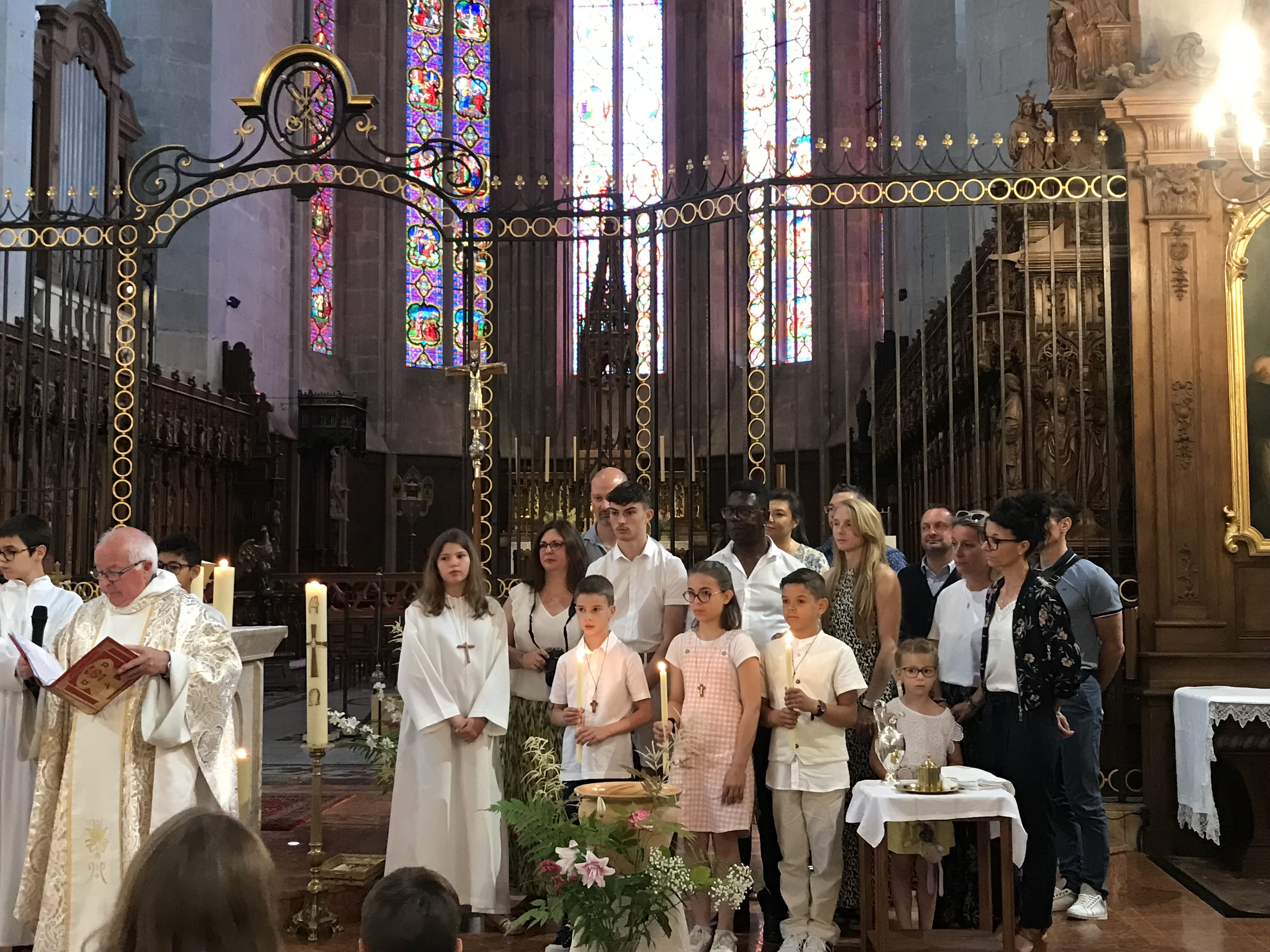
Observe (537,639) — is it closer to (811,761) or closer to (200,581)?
(811,761)

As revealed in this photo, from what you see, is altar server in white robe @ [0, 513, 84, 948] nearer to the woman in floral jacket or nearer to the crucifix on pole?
the crucifix on pole

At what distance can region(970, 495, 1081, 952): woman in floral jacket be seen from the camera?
4961 millimetres

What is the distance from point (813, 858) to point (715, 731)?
2.00ft

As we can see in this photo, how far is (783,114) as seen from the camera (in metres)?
19.7

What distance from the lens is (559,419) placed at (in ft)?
61.9

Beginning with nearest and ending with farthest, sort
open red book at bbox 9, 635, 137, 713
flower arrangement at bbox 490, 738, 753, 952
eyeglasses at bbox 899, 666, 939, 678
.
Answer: flower arrangement at bbox 490, 738, 753, 952, open red book at bbox 9, 635, 137, 713, eyeglasses at bbox 899, 666, 939, 678

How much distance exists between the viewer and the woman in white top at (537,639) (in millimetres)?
5863

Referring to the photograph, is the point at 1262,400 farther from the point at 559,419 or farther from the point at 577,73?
the point at 577,73

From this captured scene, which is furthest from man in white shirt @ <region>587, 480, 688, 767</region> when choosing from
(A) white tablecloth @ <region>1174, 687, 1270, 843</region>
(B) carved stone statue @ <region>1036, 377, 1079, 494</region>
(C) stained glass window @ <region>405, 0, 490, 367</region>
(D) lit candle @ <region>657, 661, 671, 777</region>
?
(C) stained glass window @ <region>405, 0, 490, 367</region>

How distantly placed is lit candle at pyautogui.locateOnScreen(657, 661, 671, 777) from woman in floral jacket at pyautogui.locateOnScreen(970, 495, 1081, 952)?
1.28 m

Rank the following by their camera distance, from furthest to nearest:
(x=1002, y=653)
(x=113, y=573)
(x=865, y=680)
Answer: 1. (x=865, y=680)
2. (x=1002, y=653)
3. (x=113, y=573)

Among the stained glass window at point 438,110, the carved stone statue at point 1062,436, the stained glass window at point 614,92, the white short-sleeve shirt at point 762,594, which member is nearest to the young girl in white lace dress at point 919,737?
the white short-sleeve shirt at point 762,594

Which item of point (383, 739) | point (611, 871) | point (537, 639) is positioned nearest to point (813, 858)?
point (611, 871)

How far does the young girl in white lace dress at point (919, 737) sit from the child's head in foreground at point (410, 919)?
10.6 ft
